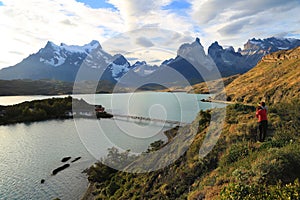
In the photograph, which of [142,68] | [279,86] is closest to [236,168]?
[142,68]

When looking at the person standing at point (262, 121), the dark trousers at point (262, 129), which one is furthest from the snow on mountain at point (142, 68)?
the dark trousers at point (262, 129)

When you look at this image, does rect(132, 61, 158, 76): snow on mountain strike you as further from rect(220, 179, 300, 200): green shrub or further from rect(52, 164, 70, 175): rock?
rect(52, 164, 70, 175): rock

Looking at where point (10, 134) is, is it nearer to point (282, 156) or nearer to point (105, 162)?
point (105, 162)

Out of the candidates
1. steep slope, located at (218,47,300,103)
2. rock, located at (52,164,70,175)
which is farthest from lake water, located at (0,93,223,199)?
steep slope, located at (218,47,300,103)

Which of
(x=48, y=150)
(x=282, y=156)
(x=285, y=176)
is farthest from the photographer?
(x=48, y=150)

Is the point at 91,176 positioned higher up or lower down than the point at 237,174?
lower down

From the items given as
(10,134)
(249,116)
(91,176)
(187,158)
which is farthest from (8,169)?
(249,116)

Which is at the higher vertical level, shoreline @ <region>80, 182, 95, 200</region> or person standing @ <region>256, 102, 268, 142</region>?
person standing @ <region>256, 102, 268, 142</region>

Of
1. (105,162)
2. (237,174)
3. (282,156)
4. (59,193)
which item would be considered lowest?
(59,193)

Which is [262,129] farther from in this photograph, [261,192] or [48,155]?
[48,155]

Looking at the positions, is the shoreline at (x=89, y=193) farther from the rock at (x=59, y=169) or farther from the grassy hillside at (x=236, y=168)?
the rock at (x=59, y=169)

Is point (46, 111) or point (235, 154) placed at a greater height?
point (235, 154)
